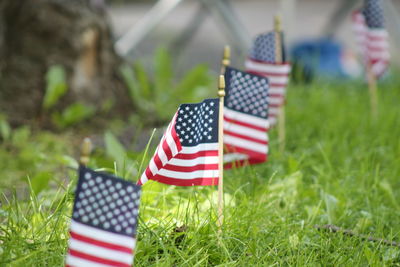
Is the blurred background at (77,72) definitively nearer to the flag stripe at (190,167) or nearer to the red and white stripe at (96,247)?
the flag stripe at (190,167)

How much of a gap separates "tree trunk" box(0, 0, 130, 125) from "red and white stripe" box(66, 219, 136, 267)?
2.78m

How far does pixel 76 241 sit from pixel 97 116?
9.82ft

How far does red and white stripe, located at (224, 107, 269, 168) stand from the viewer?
3211mm

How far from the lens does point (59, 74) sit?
→ 15.1ft

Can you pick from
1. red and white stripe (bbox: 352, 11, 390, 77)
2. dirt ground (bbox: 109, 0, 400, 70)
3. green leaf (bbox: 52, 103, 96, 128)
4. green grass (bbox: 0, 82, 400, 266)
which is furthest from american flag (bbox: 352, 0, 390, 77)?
dirt ground (bbox: 109, 0, 400, 70)

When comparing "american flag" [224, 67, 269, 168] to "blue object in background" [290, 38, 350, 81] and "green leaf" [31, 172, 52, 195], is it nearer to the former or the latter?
"green leaf" [31, 172, 52, 195]

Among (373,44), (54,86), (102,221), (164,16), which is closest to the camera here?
(102,221)

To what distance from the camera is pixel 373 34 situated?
462cm

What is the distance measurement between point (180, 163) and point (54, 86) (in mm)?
2338

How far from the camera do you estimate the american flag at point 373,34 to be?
458 centimetres

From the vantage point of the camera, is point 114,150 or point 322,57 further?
point 322,57

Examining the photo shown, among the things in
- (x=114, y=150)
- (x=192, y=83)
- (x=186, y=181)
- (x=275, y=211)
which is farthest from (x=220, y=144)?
(x=192, y=83)

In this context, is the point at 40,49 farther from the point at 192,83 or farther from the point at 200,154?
the point at 200,154

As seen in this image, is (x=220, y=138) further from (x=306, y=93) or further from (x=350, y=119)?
(x=306, y=93)
